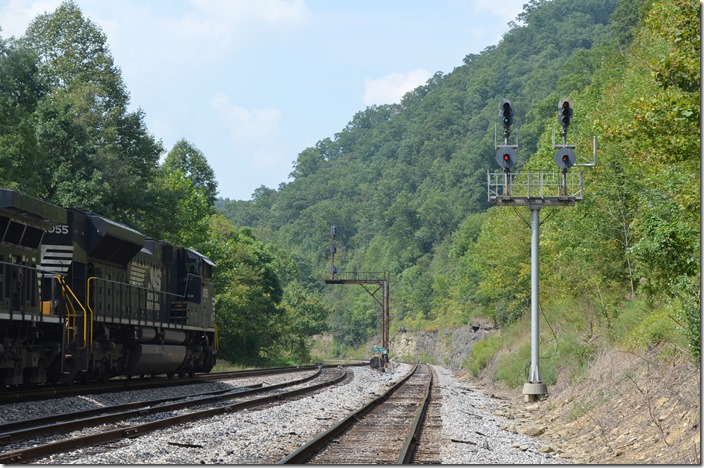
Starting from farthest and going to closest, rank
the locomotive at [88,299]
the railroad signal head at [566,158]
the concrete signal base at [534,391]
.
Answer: the concrete signal base at [534,391] < the railroad signal head at [566,158] < the locomotive at [88,299]

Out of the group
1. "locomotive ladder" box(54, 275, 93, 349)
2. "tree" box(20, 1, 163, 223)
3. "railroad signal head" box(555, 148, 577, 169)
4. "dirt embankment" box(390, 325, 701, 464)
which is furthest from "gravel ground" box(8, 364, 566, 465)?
"tree" box(20, 1, 163, 223)

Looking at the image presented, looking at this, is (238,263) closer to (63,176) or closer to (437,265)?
(63,176)

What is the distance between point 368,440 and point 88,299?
10636 mm

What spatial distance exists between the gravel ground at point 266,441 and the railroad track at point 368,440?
1.27ft

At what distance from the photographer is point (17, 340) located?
62.8 feet

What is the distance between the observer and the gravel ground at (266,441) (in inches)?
472

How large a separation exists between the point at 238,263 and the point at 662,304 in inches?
2086

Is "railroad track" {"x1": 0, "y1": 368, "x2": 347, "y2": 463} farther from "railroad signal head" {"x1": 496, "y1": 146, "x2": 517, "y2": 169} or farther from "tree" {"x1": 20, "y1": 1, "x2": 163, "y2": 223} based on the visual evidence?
"tree" {"x1": 20, "y1": 1, "x2": 163, "y2": 223}

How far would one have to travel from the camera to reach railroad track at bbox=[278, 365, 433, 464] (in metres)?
12.2

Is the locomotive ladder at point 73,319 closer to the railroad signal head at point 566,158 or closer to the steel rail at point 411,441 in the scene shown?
the steel rail at point 411,441

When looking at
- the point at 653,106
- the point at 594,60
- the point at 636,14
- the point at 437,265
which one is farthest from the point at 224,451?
the point at 437,265

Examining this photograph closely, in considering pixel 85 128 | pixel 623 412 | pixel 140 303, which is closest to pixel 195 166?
pixel 85 128

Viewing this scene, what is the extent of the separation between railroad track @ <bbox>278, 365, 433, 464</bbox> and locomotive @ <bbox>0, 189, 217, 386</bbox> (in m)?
7.21

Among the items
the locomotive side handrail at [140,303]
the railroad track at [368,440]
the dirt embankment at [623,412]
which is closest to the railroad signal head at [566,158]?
the dirt embankment at [623,412]
